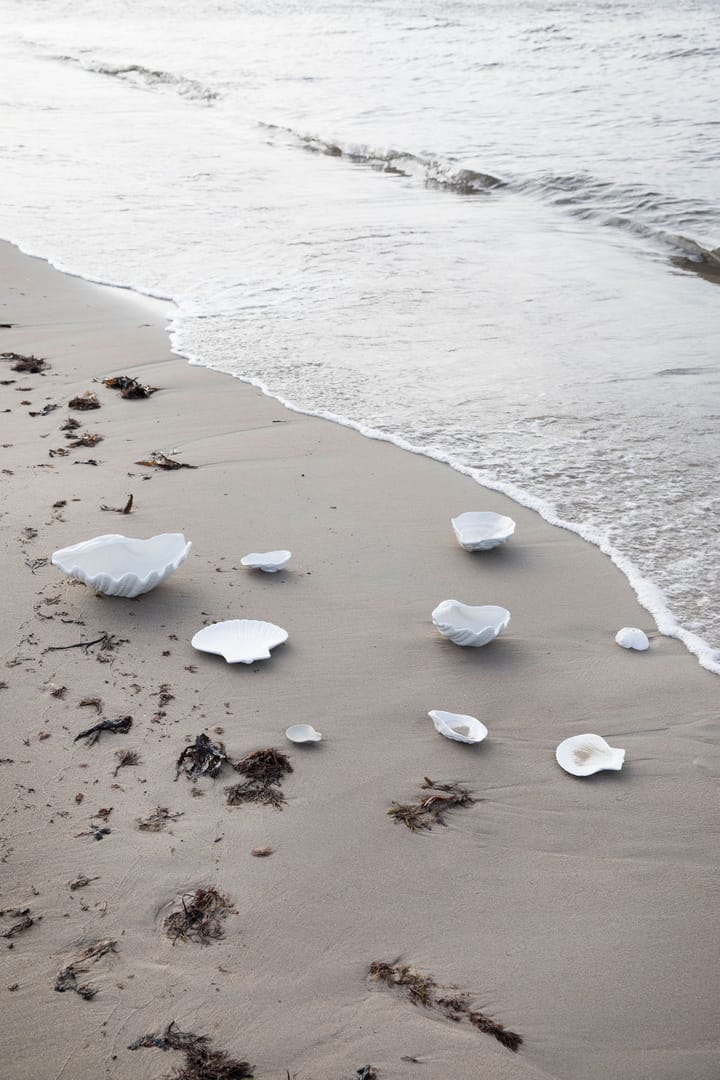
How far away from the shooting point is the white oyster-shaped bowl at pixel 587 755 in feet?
7.65

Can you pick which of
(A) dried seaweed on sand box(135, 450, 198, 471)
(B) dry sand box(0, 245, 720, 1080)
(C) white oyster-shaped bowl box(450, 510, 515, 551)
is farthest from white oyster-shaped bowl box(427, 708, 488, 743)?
(A) dried seaweed on sand box(135, 450, 198, 471)

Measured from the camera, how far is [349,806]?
217 cm

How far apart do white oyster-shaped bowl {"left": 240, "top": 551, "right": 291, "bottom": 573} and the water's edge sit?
1.16 m

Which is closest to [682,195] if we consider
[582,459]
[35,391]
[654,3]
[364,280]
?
[364,280]

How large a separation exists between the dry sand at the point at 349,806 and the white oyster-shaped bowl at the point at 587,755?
0.04m

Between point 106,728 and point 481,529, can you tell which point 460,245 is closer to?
point 481,529

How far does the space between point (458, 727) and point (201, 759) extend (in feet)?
2.24

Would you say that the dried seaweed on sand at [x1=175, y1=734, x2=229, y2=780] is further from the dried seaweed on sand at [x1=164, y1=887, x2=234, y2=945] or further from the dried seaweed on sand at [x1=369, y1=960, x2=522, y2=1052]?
the dried seaweed on sand at [x1=369, y1=960, x2=522, y2=1052]

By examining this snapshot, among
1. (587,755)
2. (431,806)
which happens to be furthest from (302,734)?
(587,755)

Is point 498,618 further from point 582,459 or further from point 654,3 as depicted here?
point 654,3

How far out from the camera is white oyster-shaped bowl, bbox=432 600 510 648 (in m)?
2.74

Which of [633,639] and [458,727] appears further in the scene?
[633,639]

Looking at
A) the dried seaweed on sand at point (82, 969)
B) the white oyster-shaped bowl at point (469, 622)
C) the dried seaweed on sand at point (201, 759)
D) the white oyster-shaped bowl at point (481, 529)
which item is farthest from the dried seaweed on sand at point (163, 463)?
the dried seaweed on sand at point (82, 969)

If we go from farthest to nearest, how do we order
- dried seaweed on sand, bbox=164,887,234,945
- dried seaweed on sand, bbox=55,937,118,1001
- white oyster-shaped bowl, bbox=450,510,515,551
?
white oyster-shaped bowl, bbox=450,510,515,551
dried seaweed on sand, bbox=164,887,234,945
dried seaweed on sand, bbox=55,937,118,1001
